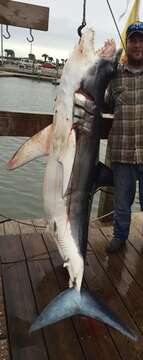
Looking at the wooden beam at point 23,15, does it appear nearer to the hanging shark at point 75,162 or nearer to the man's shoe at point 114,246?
the hanging shark at point 75,162

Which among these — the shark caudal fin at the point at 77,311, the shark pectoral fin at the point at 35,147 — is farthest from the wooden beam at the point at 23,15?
the shark caudal fin at the point at 77,311

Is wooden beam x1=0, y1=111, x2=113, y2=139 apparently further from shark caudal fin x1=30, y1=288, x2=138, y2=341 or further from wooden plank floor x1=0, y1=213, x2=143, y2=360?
shark caudal fin x1=30, y1=288, x2=138, y2=341

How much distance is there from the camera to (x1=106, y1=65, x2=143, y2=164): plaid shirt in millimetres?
3145

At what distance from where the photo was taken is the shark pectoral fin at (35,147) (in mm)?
2754

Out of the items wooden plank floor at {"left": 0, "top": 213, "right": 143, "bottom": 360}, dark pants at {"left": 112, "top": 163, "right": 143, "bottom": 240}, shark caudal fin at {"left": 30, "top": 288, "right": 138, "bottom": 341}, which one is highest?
dark pants at {"left": 112, "top": 163, "right": 143, "bottom": 240}

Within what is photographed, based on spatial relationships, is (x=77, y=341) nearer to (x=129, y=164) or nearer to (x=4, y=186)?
(x=129, y=164)

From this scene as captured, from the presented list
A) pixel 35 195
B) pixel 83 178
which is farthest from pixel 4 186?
pixel 83 178

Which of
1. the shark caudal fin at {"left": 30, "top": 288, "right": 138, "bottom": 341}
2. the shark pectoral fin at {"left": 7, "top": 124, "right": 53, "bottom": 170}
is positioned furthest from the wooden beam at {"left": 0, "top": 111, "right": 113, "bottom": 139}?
the shark caudal fin at {"left": 30, "top": 288, "right": 138, "bottom": 341}

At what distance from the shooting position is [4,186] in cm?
924

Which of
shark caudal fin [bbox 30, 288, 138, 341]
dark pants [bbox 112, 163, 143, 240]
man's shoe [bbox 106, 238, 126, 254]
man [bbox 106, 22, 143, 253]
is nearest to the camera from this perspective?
shark caudal fin [bbox 30, 288, 138, 341]

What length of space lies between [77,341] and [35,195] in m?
6.44

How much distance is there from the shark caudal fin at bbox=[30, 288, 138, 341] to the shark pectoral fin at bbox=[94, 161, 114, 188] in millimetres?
859

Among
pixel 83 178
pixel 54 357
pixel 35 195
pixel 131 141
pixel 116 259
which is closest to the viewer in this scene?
pixel 54 357

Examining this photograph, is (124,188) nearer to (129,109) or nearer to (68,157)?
(129,109)
